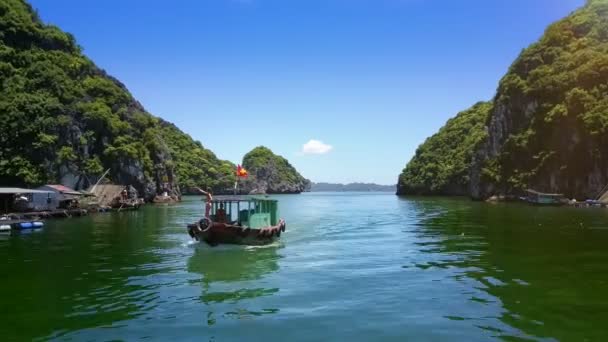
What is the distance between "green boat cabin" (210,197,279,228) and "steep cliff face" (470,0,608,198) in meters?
67.1

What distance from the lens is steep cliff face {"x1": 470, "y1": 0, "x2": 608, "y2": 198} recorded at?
82.4m

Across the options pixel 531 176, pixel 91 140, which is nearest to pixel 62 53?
pixel 91 140

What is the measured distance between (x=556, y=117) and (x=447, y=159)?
2714 inches

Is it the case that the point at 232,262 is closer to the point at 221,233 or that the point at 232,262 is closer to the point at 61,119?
the point at 221,233

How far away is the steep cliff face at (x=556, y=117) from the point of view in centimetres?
8244

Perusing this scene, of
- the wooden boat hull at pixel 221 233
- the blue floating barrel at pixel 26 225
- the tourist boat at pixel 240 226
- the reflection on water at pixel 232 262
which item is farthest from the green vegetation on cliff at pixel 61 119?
the reflection on water at pixel 232 262

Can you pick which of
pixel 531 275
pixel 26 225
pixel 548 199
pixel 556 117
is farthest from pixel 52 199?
pixel 556 117

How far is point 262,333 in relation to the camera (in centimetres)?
1250

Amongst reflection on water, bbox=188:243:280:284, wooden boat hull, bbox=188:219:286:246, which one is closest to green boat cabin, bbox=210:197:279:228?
wooden boat hull, bbox=188:219:286:246

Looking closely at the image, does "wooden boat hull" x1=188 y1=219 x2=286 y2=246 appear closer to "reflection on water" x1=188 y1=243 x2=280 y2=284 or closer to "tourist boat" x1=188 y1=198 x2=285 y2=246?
"tourist boat" x1=188 y1=198 x2=285 y2=246

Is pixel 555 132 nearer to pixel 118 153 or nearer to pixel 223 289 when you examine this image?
pixel 118 153

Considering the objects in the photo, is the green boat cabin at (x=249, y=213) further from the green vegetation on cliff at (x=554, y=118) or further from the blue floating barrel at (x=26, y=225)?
the green vegetation on cliff at (x=554, y=118)

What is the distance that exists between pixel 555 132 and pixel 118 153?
259 ft

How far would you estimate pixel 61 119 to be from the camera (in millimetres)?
76875
